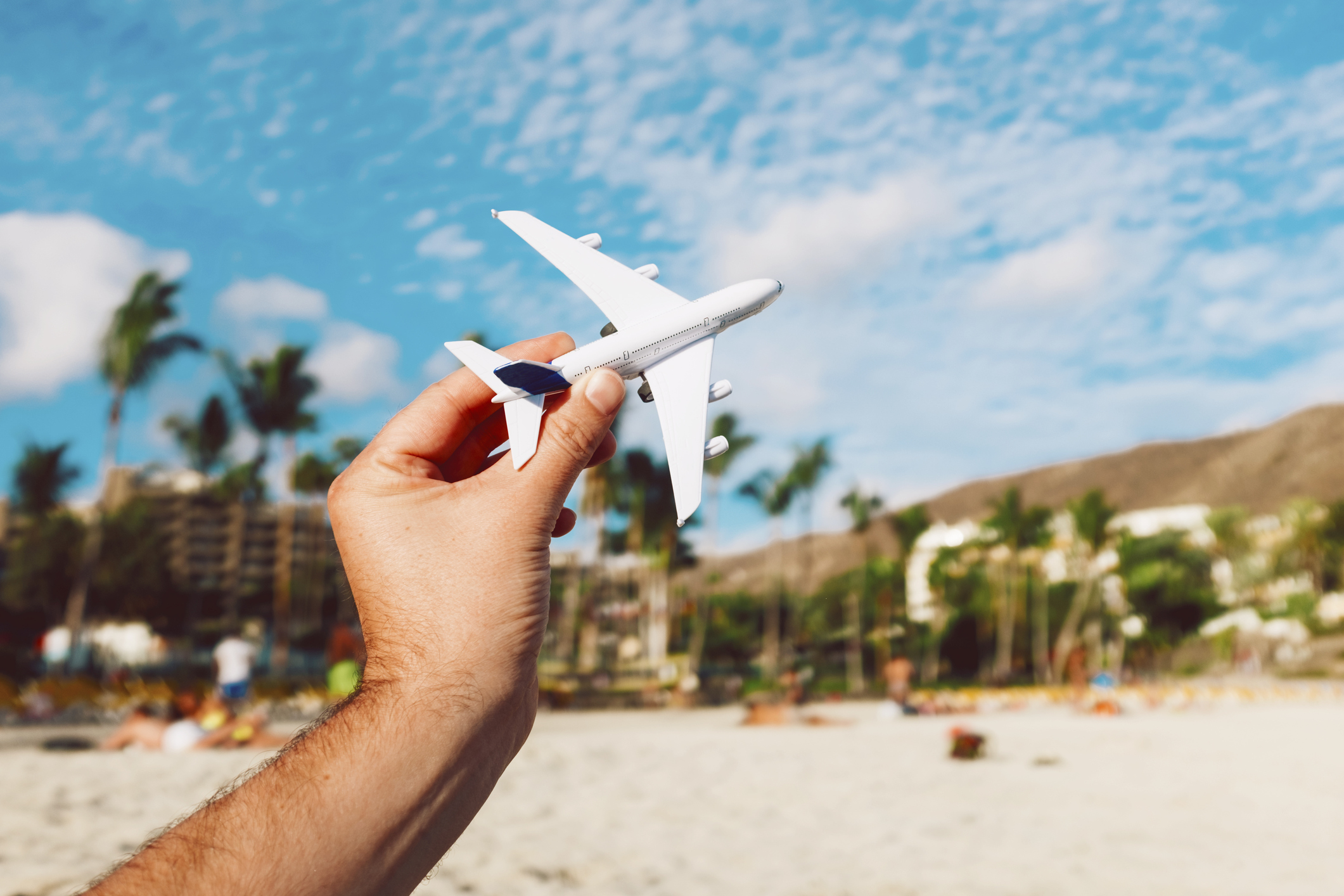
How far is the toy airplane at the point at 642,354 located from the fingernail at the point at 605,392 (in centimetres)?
9

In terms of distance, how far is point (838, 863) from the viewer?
6.93m

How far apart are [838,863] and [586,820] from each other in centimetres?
243

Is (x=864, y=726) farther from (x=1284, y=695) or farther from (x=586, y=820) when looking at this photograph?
(x=1284, y=695)

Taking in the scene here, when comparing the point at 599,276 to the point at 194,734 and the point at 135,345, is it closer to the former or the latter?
the point at 194,734

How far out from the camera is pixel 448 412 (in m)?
1.83

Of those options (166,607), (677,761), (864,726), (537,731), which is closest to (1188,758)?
(864,726)

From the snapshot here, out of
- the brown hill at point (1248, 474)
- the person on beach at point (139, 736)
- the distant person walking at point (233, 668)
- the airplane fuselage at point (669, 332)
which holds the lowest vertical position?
the person on beach at point (139, 736)

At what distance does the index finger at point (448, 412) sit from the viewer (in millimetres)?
1728

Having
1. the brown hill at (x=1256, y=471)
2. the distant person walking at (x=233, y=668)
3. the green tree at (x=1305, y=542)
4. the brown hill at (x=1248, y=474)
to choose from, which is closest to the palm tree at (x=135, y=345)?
the distant person walking at (x=233, y=668)

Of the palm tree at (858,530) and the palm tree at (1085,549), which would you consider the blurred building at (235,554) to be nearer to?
the palm tree at (858,530)

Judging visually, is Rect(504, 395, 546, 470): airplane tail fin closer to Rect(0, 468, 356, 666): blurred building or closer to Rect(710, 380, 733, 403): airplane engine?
Rect(710, 380, 733, 403): airplane engine

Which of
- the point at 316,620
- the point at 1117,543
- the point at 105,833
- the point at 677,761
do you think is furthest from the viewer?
the point at 316,620

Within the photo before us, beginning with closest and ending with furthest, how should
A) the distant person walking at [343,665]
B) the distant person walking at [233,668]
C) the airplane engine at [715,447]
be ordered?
1. the airplane engine at [715,447]
2. the distant person walking at [343,665]
3. the distant person walking at [233,668]

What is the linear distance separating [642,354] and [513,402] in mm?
383
